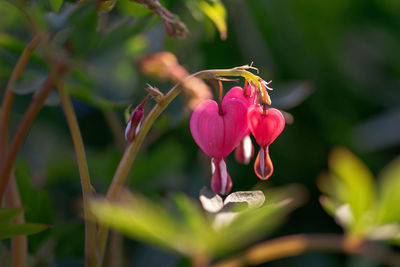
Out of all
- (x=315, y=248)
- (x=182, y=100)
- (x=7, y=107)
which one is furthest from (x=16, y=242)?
(x=182, y=100)

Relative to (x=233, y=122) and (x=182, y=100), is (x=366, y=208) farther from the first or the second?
(x=182, y=100)

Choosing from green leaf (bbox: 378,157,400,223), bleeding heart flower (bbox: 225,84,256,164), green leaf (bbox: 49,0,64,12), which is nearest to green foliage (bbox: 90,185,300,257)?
green leaf (bbox: 378,157,400,223)

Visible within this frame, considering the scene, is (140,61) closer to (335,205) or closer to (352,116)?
(335,205)

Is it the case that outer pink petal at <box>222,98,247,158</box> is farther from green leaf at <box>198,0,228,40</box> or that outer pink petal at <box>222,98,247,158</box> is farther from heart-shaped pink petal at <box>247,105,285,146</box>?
green leaf at <box>198,0,228,40</box>

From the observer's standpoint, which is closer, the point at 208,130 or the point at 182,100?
the point at 208,130

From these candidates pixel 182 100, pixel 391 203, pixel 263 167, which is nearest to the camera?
pixel 391 203

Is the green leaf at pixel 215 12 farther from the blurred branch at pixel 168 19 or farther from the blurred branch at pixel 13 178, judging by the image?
the blurred branch at pixel 13 178

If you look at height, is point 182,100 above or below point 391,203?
below
